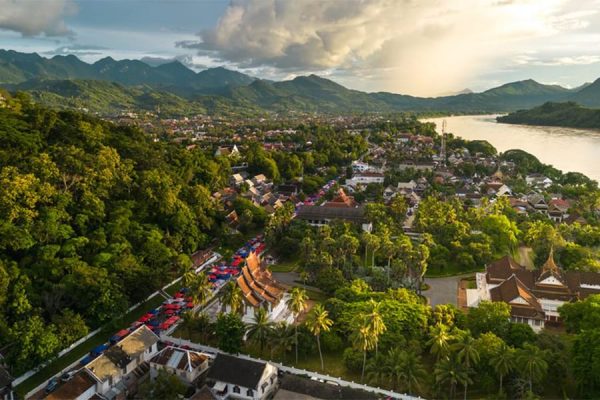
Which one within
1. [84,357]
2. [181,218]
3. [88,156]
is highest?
[88,156]

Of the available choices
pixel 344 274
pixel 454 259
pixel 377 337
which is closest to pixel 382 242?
pixel 344 274

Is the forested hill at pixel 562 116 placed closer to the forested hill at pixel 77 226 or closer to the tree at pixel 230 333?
the forested hill at pixel 77 226

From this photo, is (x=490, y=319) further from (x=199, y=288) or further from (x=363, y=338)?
(x=199, y=288)

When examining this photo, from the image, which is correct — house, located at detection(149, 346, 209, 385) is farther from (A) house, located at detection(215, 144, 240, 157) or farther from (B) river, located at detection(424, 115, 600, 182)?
(B) river, located at detection(424, 115, 600, 182)

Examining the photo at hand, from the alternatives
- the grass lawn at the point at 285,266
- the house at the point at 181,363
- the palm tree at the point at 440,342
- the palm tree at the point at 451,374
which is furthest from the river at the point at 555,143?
the house at the point at 181,363

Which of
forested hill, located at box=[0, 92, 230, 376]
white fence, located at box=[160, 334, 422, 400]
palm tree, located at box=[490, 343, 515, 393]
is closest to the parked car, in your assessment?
forested hill, located at box=[0, 92, 230, 376]

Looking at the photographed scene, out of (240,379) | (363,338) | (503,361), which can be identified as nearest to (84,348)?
(240,379)

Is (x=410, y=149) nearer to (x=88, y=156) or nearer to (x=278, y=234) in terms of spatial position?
(x=278, y=234)
